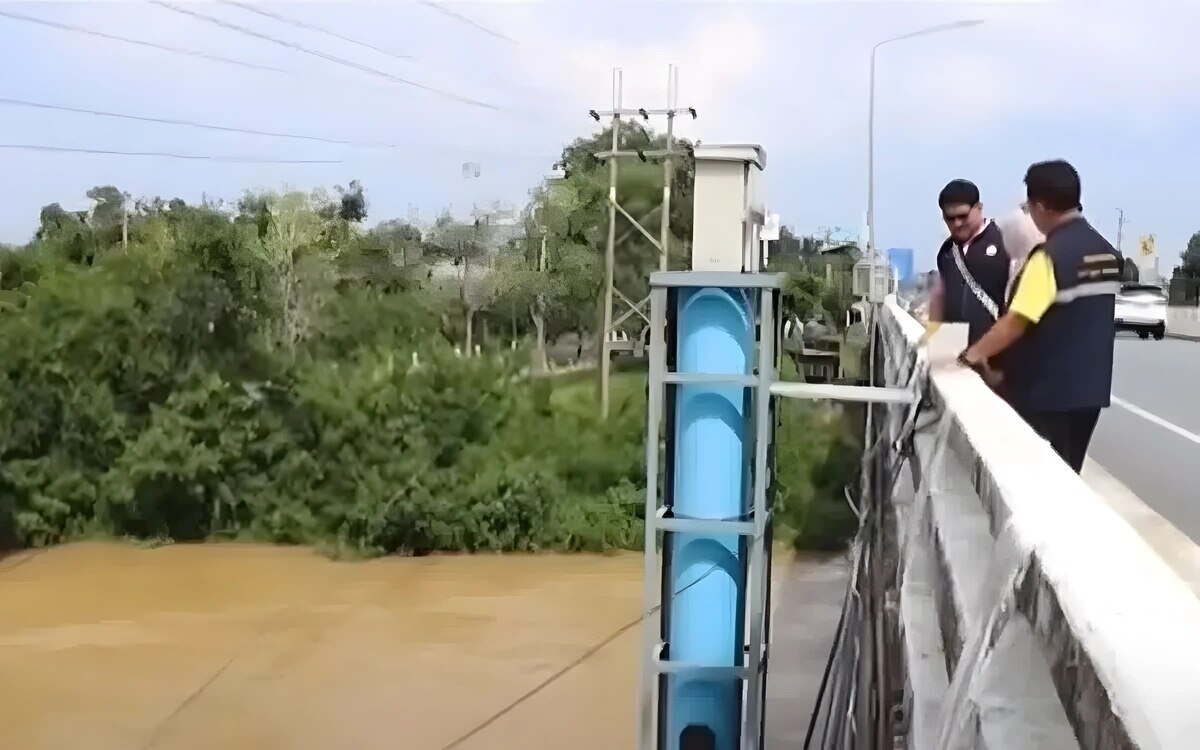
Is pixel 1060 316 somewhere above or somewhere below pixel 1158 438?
above

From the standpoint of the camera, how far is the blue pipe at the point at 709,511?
3012 mm

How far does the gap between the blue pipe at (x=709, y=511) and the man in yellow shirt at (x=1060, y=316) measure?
56 centimetres

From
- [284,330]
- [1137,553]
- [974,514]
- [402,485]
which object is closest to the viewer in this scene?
[1137,553]

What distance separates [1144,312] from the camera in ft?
59.0

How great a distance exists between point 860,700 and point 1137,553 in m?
2.70

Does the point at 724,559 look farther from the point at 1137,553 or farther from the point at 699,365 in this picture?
the point at 1137,553

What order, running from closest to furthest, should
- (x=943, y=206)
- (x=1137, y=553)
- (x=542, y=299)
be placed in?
(x=1137, y=553) → (x=943, y=206) → (x=542, y=299)

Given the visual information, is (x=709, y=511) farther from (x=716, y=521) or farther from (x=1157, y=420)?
(x=1157, y=420)

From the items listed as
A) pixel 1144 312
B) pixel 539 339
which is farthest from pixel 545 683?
pixel 1144 312

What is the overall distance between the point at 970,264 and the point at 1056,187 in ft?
2.90

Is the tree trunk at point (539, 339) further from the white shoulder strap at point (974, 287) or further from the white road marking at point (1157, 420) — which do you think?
the white shoulder strap at point (974, 287)

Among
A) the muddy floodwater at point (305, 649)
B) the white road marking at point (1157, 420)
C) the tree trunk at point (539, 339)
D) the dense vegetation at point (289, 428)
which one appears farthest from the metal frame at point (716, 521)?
the tree trunk at point (539, 339)

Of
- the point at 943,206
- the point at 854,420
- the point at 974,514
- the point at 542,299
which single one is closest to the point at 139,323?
the point at 542,299

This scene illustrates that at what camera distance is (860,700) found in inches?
138
